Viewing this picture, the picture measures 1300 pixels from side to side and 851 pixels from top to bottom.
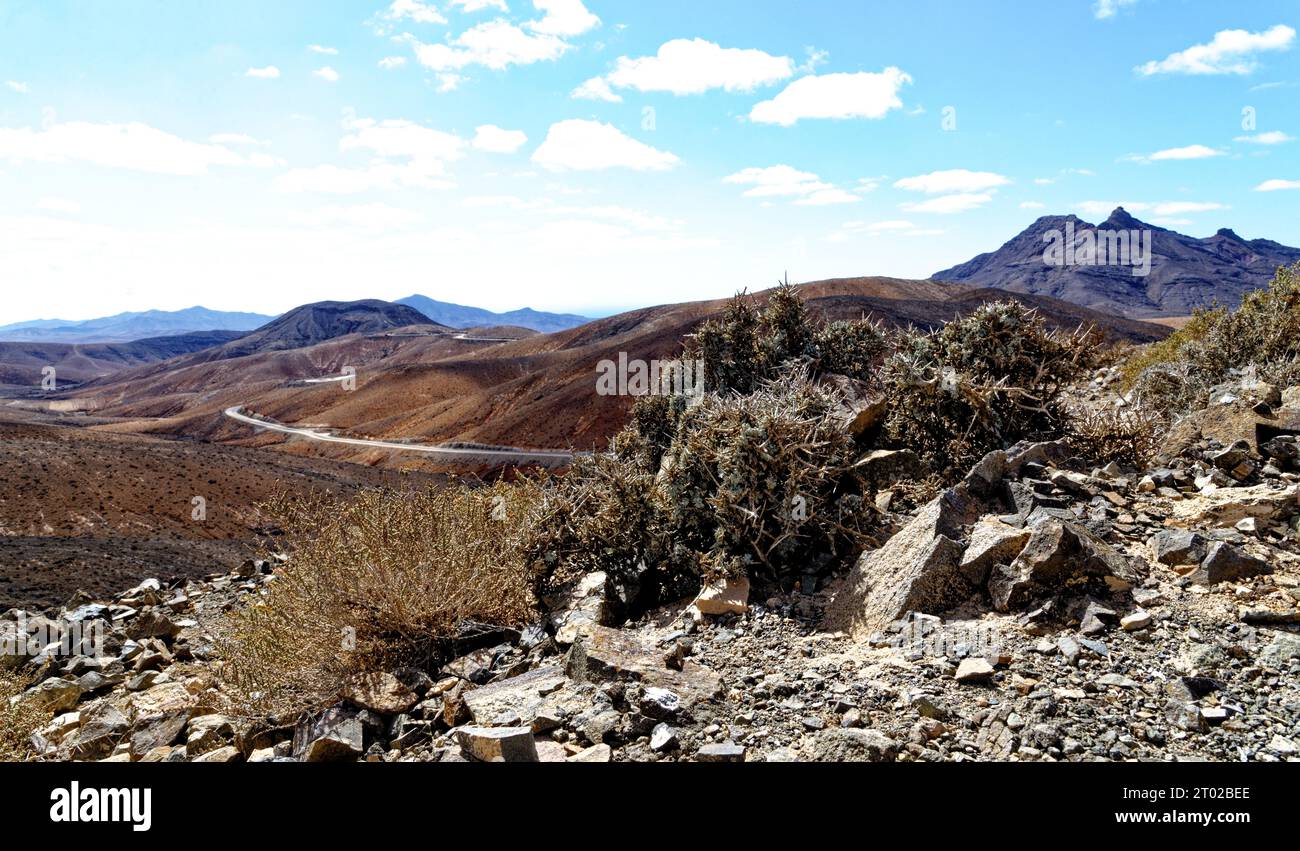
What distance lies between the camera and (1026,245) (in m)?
183

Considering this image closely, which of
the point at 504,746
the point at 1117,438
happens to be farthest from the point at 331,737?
the point at 1117,438

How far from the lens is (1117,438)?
5.43 meters

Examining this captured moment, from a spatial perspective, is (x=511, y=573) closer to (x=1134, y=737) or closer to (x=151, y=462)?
(x=1134, y=737)

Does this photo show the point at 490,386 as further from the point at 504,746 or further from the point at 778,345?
the point at 504,746

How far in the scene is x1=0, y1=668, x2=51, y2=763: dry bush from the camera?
4672 mm

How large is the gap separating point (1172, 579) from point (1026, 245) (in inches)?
8232

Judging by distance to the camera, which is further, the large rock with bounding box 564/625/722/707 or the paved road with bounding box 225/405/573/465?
the paved road with bounding box 225/405/573/465

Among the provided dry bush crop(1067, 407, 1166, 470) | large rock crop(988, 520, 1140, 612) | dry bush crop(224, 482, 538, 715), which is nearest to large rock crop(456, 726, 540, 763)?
dry bush crop(224, 482, 538, 715)

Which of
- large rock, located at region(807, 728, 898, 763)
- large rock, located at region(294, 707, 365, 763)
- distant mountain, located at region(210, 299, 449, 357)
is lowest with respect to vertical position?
large rock, located at region(294, 707, 365, 763)

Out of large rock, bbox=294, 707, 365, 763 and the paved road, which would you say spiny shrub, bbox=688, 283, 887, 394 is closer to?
large rock, bbox=294, 707, 365, 763

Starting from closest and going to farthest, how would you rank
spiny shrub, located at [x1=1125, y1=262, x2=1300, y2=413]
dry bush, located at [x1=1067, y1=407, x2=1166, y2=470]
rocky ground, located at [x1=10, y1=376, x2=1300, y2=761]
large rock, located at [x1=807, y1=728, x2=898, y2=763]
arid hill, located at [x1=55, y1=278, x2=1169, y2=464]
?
large rock, located at [x1=807, y1=728, x2=898, y2=763]
rocky ground, located at [x1=10, y1=376, x2=1300, y2=761]
dry bush, located at [x1=1067, y1=407, x2=1166, y2=470]
spiny shrub, located at [x1=1125, y1=262, x2=1300, y2=413]
arid hill, located at [x1=55, y1=278, x2=1169, y2=464]

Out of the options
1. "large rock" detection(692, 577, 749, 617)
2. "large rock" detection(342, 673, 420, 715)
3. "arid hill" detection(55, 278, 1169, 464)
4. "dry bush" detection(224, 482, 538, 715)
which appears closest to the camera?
"large rock" detection(342, 673, 420, 715)

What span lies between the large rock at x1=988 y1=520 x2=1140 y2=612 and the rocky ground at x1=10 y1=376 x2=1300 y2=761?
0.5 inches
